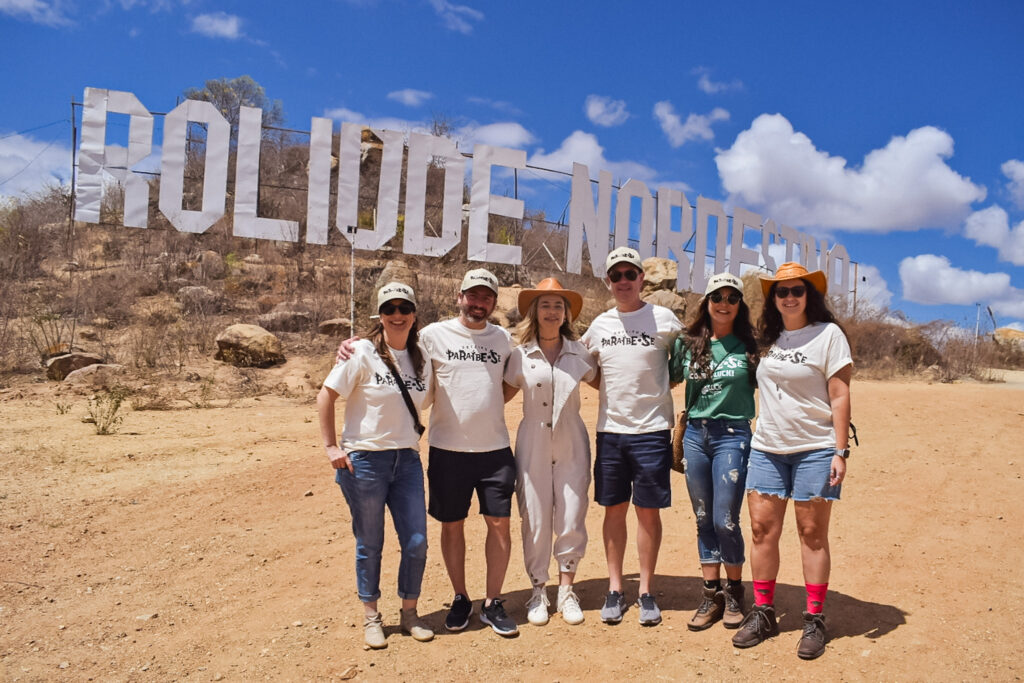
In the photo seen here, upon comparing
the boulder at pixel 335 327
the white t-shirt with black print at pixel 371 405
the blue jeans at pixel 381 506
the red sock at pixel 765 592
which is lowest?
the red sock at pixel 765 592

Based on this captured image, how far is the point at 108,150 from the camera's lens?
14984 mm

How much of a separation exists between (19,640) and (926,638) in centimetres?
492

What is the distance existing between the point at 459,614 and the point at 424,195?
42.6 feet

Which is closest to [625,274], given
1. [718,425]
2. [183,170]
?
[718,425]

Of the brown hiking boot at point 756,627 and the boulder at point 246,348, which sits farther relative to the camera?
the boulder at point 246,348

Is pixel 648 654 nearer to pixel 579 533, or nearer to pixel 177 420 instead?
pixel 579 533

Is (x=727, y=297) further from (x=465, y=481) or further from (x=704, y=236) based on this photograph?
(x=704, y=236)

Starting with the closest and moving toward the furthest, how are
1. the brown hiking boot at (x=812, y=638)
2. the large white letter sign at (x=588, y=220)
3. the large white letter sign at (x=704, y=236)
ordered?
1. the brown hiking boot at (x=812, y=638)
2. the large white letter sign at (x=588, y=220)
3. the large white letter sign at (x=704, y=236)

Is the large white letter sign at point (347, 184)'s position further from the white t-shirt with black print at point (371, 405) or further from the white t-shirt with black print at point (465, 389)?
the white t-shirt with black print at point (371, 405)

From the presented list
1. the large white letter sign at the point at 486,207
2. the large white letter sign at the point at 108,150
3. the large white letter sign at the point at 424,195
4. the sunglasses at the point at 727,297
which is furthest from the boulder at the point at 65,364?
the sunglasses at the point at 727,297

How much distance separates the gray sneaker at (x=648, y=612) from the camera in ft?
13.4

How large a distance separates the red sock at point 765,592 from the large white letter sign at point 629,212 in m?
15.4

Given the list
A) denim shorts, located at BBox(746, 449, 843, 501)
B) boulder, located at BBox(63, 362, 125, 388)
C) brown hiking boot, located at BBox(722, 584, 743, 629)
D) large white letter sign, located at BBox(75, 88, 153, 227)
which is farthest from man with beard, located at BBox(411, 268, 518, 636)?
large white letter sign, located at BBox(75, 88, 153, 227)

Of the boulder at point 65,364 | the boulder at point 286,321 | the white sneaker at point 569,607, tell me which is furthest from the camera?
the boulder at point 286,321
